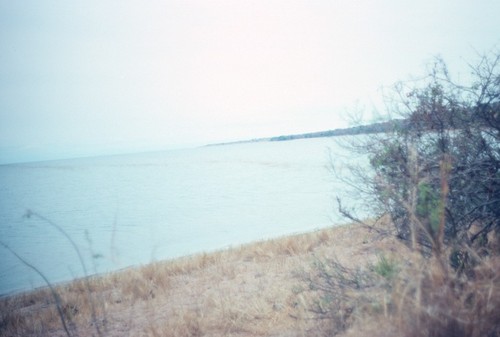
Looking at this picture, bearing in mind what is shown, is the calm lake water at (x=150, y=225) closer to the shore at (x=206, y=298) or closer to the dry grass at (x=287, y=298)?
the shore at (x=206, y=298)

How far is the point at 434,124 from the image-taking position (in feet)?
12.1

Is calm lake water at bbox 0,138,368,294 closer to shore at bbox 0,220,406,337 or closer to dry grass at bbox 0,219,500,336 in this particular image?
shore at bbox 0,220,406,337

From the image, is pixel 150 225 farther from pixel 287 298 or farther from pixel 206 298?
pixel 287 298

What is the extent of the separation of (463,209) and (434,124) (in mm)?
1018

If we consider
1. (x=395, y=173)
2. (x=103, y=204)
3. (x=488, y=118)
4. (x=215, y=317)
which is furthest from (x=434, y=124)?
(x=103, y=204)

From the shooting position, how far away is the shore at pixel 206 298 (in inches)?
173

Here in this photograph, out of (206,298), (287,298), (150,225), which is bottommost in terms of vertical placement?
(150,225)

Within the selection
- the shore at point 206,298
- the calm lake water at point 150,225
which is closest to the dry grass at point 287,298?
the shore at point 206,298

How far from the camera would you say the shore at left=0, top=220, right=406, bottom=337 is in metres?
4.38

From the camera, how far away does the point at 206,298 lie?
597 cm

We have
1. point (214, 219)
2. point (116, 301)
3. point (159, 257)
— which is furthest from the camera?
point (214, 219)

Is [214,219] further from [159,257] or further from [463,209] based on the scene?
[463,209]

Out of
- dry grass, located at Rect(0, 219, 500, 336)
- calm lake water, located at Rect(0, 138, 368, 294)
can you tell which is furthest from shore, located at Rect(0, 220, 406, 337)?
calm lake water, located at Rect(0, 138, 368, 294)

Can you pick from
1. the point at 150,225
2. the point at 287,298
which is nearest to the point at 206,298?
the point at 287,298
